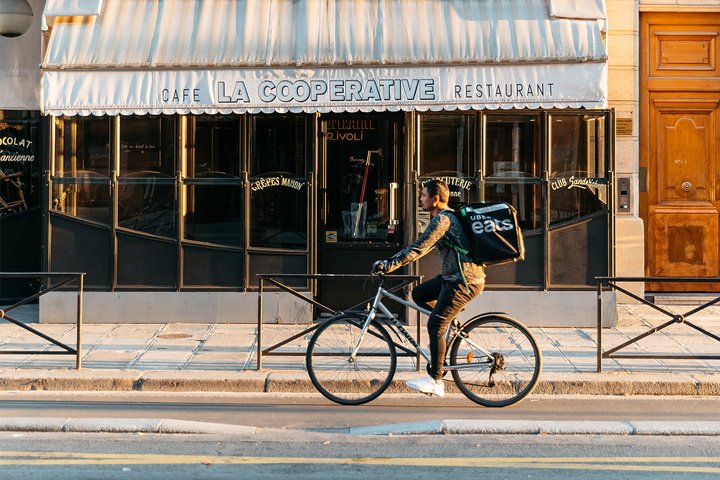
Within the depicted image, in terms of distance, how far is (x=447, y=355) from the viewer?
8391mm

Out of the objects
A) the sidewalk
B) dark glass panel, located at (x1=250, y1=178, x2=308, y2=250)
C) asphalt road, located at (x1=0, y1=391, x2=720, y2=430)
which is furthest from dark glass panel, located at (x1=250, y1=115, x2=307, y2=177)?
asphalt road, located at (x1=0, y1=391, x2=720, y2=430)

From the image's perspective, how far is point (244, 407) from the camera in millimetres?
8359

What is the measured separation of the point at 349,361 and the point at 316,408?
1.67 feet

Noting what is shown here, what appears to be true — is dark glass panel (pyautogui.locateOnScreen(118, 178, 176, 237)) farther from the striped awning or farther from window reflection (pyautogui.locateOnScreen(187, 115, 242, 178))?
the striped awning

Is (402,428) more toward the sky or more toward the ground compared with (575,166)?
more toward the ground

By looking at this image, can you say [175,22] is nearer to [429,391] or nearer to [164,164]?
[164,164]

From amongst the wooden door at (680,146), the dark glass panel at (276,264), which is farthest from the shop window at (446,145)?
the wooden door at (680,146)

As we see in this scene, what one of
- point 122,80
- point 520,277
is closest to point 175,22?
point 122,80

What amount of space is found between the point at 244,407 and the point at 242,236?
3.97m

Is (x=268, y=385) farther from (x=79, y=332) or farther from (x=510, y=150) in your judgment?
(x=510, y=150)

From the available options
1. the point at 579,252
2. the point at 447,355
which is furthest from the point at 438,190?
the point at 579,252

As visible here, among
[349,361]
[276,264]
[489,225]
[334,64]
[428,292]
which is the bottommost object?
[349,361]

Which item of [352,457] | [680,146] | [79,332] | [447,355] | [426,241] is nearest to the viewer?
[352,457]

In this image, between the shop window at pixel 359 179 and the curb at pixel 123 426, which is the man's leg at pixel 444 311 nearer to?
the curb at pixel 123 426
